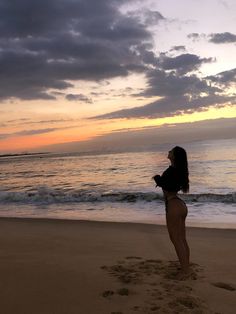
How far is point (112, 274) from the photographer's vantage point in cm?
565

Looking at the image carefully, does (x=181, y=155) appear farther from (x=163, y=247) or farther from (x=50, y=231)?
(x=50, y=231)

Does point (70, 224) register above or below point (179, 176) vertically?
below

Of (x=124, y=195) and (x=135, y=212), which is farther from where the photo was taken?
(x=124, y=195)

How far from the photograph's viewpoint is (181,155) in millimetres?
5395

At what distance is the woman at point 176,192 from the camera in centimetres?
538

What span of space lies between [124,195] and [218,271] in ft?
41.9

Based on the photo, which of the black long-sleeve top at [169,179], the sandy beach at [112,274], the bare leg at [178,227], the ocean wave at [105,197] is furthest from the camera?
the ocean wave at [105,197]

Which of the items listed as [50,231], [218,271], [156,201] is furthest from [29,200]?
[218,271]

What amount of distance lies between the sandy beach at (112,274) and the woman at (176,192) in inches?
15.2

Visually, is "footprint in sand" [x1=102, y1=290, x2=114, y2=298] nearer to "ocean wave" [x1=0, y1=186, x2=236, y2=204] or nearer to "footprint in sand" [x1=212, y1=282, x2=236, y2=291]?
"footprint in sand" [x1=212, y1=282, x2=236, y2=291]

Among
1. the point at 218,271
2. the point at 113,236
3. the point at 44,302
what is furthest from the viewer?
the point at 113,236

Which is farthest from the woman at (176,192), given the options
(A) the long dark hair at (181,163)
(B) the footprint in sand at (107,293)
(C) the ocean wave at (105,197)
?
(C) the ocean wave at (105,197)

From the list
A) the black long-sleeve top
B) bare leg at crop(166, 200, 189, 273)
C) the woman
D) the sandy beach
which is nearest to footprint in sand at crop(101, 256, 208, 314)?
the sandy beach

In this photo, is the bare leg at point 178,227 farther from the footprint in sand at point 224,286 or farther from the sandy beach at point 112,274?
the footprint in sand at point 224,286
